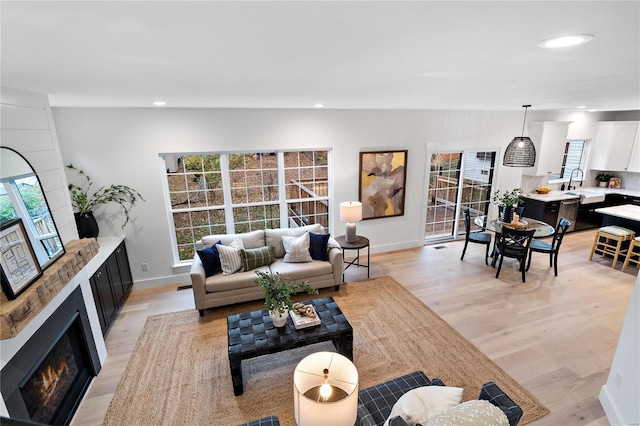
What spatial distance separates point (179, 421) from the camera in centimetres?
253

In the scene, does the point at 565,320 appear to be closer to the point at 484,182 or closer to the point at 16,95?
the point at 484,182

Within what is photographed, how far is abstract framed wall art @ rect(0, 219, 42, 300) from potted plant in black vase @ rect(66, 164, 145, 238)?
6.98 ft

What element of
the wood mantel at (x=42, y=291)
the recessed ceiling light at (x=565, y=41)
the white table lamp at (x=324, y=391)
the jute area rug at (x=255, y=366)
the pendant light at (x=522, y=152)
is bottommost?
the jute area rug at (x=255, y=366)

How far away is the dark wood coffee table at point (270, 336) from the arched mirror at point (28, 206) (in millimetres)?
1643

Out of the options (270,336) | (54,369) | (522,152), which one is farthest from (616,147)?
(54,369)

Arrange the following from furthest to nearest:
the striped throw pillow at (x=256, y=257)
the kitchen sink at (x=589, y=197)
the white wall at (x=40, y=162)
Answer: the kitchen sink at (x=589, y=197) < the striped throw pillow at (x=256, y=257) < the white wall at (x=40, y=162)

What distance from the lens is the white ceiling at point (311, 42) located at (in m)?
0.85

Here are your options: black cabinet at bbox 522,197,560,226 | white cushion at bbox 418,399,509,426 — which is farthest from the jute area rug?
black cabinet at bbox 522,197,560,226

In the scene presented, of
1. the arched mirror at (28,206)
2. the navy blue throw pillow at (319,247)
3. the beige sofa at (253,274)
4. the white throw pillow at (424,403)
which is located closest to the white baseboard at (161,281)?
the beige sofa at (253,274)

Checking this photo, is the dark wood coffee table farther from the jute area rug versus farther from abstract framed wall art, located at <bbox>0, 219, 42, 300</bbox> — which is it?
abstract framed wall art, located at <bbox>0, 219, 42, 300</bbox>

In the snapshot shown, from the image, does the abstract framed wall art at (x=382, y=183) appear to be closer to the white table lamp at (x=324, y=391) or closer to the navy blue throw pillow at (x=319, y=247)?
the navy blue throw pillow at (x=319, y=247)

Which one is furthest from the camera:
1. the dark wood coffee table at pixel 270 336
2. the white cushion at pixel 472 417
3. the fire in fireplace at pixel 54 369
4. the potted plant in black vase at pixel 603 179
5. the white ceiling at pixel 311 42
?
the potted plant in black vase at pixel 603 179

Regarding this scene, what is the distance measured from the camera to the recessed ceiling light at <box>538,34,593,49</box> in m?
1.10

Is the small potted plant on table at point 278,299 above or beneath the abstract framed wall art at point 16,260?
beneath
